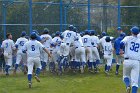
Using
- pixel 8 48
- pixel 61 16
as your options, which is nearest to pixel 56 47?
pixel 8 48

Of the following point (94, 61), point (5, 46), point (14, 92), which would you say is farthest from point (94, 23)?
point (14, 92)

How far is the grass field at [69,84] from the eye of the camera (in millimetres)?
16469

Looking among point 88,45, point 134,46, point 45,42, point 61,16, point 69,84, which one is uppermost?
point 61,16

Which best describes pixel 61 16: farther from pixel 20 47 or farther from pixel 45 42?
pixel 20 47

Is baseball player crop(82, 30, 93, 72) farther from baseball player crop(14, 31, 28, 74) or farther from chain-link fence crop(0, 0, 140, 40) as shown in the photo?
chain-link fence crop(0, 0, 140, 40)

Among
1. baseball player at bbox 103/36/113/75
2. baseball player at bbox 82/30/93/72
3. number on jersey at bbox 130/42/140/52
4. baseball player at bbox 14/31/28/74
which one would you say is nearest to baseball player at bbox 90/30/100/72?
baseball player at bbox 82/30/93/72

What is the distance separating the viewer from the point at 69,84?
60.3 ft

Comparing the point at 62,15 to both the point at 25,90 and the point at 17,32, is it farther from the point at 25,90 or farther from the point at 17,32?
the point at 25,90

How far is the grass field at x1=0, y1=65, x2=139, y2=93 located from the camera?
16469 mm

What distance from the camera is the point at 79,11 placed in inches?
1204

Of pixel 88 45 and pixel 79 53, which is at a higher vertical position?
pixel 88 45

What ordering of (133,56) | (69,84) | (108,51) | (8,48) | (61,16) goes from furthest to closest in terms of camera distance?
1. (61,16)
2. (8,48)
3. (108,51)
4. (69,84)
5. (133,56)

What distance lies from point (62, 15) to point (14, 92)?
13925 millimetres

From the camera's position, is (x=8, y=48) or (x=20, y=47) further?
(x=8, y=48)
